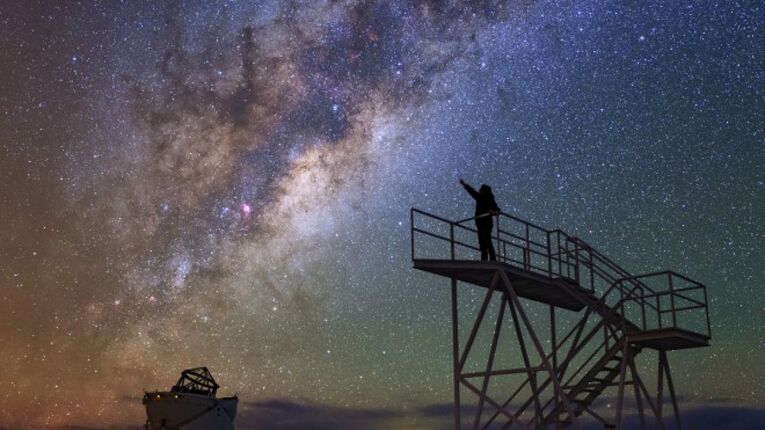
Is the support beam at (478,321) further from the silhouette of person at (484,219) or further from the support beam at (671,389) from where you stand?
the support beam at (671,389)

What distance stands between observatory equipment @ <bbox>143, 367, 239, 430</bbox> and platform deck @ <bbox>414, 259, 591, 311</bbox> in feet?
61.4

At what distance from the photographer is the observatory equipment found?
34094 mm

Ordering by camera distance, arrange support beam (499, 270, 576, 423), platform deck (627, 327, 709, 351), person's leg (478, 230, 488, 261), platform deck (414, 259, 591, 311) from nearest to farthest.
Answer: support beam (499, 270, 576, 423) → platform deck (414, 259, 591, 311) → person's leg (478, 230, 488, 261) → platform deck (627, 327, 709, 351)

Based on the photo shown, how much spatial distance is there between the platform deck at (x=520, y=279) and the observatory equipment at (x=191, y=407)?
736 inches

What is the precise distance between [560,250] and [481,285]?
3.01 m

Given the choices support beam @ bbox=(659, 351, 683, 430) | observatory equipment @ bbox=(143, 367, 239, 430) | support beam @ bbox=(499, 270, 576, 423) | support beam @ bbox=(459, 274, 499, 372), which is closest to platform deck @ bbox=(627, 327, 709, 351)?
support beam @ bbox=(659, 351, 683, 430)

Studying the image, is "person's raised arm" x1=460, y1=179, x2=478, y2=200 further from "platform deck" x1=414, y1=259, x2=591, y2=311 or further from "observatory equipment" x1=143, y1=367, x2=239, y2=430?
"observatory equipment" x1=143, y1=367, x2=239, y2=430

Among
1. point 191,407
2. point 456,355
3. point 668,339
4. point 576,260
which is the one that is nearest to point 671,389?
point 668,339

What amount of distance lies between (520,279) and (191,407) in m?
20.0

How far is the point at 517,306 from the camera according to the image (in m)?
21.2

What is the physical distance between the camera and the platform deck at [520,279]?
20.8 meters

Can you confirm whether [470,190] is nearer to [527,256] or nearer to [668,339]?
[527,256]

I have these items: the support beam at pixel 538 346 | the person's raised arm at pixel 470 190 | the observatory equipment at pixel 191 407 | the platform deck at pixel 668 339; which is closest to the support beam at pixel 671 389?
the platform deck at pixel 668 339

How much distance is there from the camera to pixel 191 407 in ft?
114
